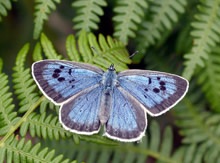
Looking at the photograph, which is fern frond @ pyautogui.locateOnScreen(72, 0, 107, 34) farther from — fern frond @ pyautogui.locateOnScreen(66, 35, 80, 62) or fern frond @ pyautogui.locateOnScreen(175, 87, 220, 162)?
fern frond @ pyautogui.locateOnScreen(175, 87, 220, 162)

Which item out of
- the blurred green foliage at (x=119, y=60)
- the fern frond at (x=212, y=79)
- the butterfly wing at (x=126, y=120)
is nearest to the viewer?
the butterfly wing at (x=126, y=120)

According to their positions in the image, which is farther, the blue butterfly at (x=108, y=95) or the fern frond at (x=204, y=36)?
the fern frond at (x=204, y=36)

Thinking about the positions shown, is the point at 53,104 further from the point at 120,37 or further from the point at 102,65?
the point at 120,37

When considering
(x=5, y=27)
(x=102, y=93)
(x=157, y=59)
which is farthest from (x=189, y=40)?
(x=5, y=27)

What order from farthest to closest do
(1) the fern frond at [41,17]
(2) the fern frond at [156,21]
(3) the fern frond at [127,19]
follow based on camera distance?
1. (2) the fern frond at [156,21]
2. (3) the fern frond at [127,19]
3. (1) the fern frond at [41,17]

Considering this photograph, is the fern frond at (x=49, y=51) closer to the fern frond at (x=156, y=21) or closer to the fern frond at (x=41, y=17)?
the fern frond at (x=41, y=17)

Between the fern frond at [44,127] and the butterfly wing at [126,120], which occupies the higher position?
the butterfly wing at [126,120]

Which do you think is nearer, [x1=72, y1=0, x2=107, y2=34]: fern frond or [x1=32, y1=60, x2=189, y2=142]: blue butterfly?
[x1=32, y1=60, x2=189, y2=142]: blue butterfly

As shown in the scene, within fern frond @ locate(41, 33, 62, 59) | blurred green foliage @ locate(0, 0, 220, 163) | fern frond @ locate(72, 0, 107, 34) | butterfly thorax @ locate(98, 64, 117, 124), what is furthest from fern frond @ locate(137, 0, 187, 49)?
fern frond @ locate(41, 33, 62, 59)

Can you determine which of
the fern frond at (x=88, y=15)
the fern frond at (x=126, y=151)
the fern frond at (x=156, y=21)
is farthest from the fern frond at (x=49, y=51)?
the fern frond at (x=126, y=151)
